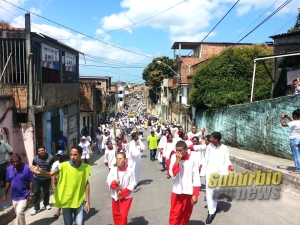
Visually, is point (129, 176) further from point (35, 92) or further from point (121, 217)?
point (35, 92)

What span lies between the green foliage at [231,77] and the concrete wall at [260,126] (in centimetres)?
139

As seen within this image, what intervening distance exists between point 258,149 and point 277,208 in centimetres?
691

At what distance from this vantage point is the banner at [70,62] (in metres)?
17.1

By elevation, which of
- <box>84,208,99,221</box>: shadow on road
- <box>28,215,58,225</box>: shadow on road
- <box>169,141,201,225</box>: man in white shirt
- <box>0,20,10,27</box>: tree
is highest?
<box>0,20,10,27</box>: tree

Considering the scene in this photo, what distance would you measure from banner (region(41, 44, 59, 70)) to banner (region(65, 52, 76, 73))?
194 centimetres

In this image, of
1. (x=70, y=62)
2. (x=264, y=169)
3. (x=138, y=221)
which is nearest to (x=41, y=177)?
(x=138, y=221)

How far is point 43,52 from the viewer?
42.7 feet

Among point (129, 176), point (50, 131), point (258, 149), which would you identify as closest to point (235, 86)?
point (258, 149)

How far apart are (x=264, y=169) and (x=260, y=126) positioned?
4.16m

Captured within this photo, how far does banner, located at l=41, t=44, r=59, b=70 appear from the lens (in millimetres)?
13129

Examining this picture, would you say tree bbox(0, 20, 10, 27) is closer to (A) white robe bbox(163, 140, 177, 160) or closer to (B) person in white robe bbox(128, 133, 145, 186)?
(B) person in white robe bbox(128, 133, 145, 186)

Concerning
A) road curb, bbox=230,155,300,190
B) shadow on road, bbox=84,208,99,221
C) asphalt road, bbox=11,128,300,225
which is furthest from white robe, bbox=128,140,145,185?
road curb, bbox=230,155,300,190

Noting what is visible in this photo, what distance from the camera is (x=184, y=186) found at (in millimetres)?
5266

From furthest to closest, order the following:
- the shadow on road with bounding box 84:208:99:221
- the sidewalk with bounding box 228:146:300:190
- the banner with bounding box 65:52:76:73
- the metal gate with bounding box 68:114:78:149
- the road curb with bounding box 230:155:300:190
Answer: the metal gate with bounding box 68:114:78:149 → the banner with bounding box 65:52:76:73 → the sidewalk with bounding box 228:146:300:190 → the road curb with bounding box 230:155:300:190 → the shadow on road with bounding box 84:208:99:221
